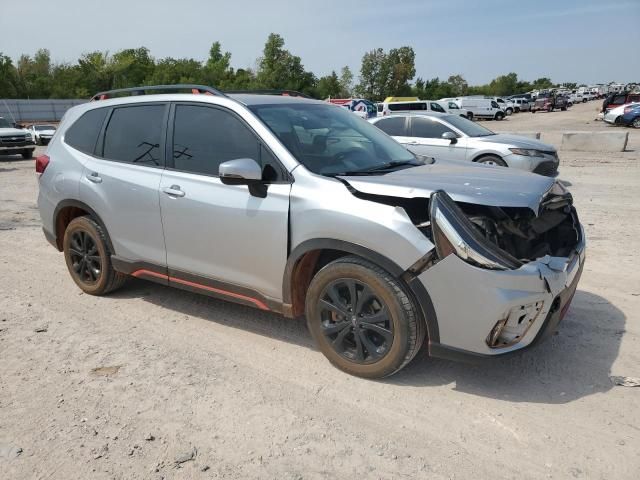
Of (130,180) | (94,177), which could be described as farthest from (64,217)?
(130,180)

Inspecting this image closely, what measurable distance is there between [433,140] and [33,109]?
154 feet

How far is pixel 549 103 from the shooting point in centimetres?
5612

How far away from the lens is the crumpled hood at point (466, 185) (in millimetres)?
3092

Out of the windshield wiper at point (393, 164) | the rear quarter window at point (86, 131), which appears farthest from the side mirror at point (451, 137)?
the rear quarter window at point (86, 131)

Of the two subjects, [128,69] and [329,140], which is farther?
[128,69]

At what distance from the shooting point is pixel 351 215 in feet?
10.5

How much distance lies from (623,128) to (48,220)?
3318 centimetres

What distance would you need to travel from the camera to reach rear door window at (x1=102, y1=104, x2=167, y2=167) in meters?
4.28

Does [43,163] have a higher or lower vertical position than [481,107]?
higher

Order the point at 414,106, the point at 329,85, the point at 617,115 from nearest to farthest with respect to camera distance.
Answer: the point at 414,106
the point at 617,115
the point at 329,85

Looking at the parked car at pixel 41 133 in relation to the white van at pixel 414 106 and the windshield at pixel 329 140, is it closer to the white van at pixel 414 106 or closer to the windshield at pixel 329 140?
the white van at pixel 414 106

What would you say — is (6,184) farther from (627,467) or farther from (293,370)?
(627,467)

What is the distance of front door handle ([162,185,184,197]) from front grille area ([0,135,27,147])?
1993cm

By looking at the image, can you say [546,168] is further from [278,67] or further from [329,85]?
[329,85]
